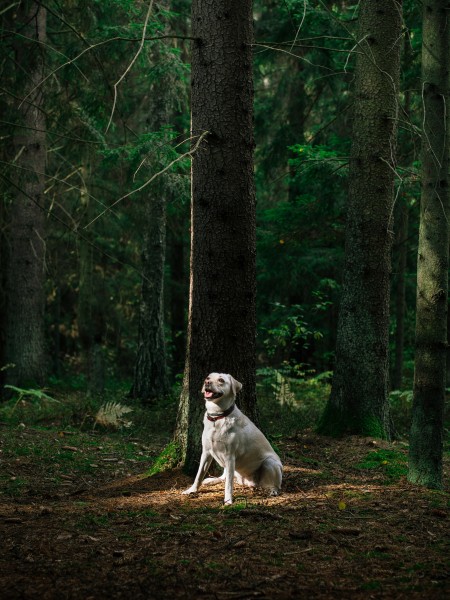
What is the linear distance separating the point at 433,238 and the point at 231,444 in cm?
275

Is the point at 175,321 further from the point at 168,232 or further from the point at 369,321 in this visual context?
the point at 369,321

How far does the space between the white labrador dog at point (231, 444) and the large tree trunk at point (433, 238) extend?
61.2 inches

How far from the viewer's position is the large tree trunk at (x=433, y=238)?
20.4 feet

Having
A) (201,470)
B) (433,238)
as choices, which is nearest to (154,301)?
(201,470)

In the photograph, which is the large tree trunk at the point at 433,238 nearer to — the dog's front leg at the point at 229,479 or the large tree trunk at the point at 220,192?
the large tree trunk at the point at 220,192

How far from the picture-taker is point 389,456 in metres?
8.15

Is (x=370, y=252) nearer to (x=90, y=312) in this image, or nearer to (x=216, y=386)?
(x=216, y=386)

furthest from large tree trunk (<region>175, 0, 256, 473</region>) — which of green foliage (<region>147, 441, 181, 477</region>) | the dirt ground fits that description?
the dirt ground

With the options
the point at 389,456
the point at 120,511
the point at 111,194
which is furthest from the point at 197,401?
the point at 111,194

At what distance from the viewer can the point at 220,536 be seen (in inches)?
188

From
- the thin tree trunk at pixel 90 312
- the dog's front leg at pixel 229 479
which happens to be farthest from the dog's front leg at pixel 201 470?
the thin tree trunk at pixel 90 312

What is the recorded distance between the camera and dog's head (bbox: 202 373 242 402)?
5.78 metres

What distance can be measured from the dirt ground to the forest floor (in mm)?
11

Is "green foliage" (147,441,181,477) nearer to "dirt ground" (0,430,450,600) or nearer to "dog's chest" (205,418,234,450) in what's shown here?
"dirt ground" (0,430,450,600)
